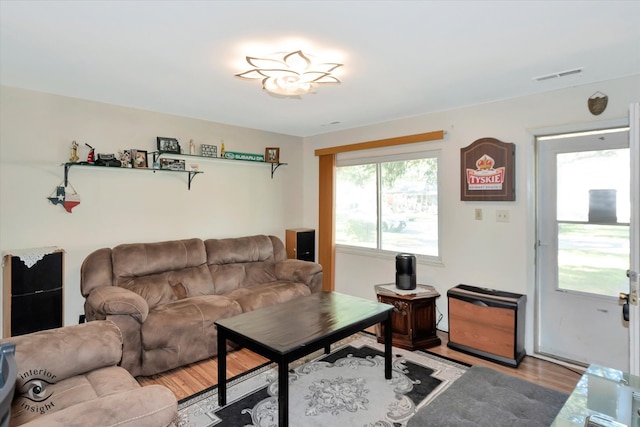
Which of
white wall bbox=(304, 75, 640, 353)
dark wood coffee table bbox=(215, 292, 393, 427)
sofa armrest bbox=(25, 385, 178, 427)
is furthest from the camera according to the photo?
white wall bbox=(304, 75, 640, 353)

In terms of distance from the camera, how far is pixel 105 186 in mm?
3441

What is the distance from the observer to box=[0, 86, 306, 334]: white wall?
2.98 m

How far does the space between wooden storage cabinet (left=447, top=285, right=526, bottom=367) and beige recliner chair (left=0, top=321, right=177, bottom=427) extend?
2665mm

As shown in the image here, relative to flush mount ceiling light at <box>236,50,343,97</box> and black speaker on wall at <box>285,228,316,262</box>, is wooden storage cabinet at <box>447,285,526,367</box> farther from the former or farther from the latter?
flush mount ceiling light at <box>236,50,343,97</box>

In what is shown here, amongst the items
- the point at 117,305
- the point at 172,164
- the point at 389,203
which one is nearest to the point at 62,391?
the point at 117,305

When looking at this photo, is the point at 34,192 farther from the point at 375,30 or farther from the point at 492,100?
the point at 492,100

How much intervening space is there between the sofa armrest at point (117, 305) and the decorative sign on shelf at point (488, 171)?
10.2ft

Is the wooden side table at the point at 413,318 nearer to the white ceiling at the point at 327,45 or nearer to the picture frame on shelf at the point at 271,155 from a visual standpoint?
the white ceiling at the point at 327,45

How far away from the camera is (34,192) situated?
3057mm

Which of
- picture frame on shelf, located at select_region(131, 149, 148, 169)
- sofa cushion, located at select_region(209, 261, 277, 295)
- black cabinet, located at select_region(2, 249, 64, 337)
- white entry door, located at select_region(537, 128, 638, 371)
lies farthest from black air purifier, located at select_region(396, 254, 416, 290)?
black cabinet, located at select_region(2, 249, 64, 337)

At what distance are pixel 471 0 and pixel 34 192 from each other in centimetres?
358

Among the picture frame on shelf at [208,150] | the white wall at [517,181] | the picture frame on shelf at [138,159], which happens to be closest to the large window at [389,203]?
the white wall at [517,181]

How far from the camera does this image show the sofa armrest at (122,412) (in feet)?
3.76

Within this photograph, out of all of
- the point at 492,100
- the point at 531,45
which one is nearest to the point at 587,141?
the point at 492,100
